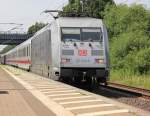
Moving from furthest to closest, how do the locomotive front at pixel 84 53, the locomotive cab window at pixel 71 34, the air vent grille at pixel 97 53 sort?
the locomotive cab window at pixel 71 34
the air vent grille at pixel 97 53
the locomotive front at pixel 84 53

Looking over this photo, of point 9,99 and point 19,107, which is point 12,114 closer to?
point 19,107

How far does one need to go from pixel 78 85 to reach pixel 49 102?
9015 mm

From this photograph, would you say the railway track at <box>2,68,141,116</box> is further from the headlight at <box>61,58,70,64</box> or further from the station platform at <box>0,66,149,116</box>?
the headlight at <box>61,58,70,64</box>

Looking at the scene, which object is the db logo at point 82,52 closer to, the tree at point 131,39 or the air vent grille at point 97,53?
the air vent grille at point 97,53

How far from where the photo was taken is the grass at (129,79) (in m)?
29.5

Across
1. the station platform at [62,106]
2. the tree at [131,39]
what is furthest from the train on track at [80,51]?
the tree at [131,39]

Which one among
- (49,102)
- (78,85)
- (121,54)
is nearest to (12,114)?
(49,102)

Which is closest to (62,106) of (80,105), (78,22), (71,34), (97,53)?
(80,105)

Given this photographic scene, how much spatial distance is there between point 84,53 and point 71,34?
3.67ft

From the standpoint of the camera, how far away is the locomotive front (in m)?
22.1

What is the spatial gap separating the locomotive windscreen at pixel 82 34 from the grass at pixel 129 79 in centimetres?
613

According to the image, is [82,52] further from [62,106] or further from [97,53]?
[62,106]

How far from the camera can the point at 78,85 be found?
24938mm

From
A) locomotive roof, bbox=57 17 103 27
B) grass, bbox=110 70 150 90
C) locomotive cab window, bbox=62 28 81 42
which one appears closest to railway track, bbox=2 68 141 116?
locomotive cab window, bbox=62 28 81 42
